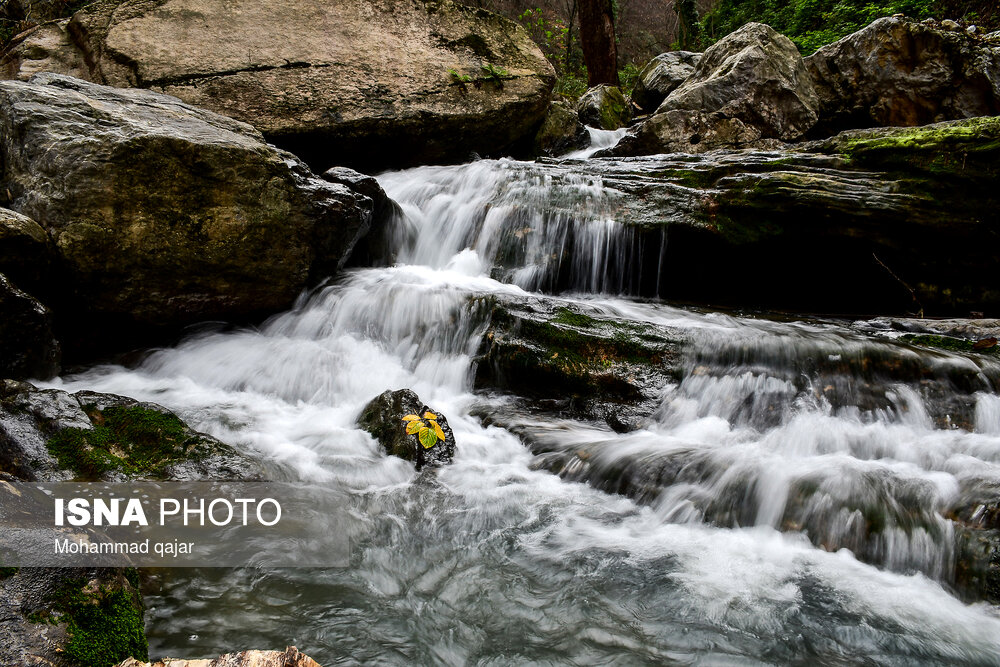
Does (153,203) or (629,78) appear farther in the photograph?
(629,78)

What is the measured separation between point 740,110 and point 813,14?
31.1ft

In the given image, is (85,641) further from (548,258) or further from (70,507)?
(548,258)

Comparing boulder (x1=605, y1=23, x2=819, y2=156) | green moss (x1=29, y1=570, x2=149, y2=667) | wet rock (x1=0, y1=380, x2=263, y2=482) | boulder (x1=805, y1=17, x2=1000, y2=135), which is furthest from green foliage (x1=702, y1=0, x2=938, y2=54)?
green moss (x1=29, y1=570, x2=149, y2=667)

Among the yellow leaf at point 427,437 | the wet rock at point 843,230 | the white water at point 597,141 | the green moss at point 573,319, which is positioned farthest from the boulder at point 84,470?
the white water at point 597,141

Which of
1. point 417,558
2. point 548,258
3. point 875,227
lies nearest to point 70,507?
point 417,558

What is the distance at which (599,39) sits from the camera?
14.2 m

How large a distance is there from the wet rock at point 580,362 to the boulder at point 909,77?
7920mm

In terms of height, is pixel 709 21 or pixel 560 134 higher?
pixel 709 21

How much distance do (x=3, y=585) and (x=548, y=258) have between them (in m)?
5.78

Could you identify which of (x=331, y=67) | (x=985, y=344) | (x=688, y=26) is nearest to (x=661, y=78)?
(x=688, y=26)

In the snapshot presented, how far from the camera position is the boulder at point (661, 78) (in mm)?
13703

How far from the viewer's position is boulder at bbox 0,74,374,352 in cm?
490

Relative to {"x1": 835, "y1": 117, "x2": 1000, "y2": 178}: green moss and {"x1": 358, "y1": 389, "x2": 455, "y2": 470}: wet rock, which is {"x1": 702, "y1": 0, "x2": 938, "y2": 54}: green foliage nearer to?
{"x1": 835, "y1": 117, "x2": 1000, "y2": 178}: green moss

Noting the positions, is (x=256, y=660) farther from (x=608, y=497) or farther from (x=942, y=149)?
(x=942, y=149)
